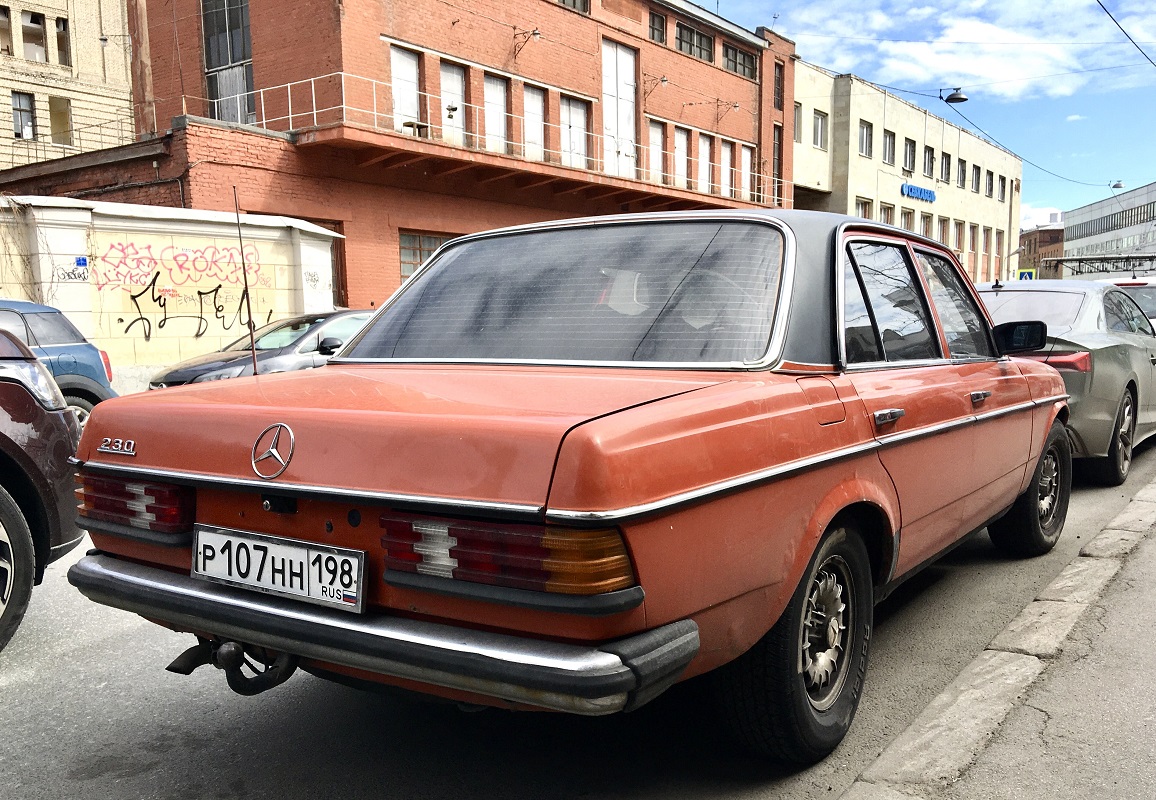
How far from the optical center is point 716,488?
225cm

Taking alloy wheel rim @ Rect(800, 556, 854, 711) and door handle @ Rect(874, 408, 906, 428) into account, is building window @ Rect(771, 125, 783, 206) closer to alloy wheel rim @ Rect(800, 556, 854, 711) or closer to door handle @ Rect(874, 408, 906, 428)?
door handle @ Rect(874, 408, 906, 428)

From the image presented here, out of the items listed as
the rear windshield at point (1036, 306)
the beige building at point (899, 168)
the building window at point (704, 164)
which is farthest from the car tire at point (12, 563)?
the beige building at point (899, 168)

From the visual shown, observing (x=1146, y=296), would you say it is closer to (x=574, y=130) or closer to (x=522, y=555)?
(x=522, y=555)

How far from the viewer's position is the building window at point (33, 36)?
115 ft

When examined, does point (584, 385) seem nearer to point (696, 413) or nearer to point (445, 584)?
point (696, 413)

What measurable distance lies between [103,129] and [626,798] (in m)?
39.8

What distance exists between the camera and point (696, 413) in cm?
227

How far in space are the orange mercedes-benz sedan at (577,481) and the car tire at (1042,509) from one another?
4.95 feet

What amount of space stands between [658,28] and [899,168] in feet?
61.0

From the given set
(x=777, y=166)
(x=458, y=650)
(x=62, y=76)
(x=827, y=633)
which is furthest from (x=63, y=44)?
(x=458, y=650)

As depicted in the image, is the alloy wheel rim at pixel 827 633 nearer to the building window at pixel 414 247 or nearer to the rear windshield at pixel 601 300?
the rear windshield at pixel 601 300

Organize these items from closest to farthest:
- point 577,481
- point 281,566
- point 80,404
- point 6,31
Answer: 1. point 577,481
2. point 281,566
3. point 80,404
4. point 6,31

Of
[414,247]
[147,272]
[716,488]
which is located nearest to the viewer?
[716,488]

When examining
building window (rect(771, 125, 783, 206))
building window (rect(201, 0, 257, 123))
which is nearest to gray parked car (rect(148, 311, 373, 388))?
building window (rect(201, 0, 257, 123))
